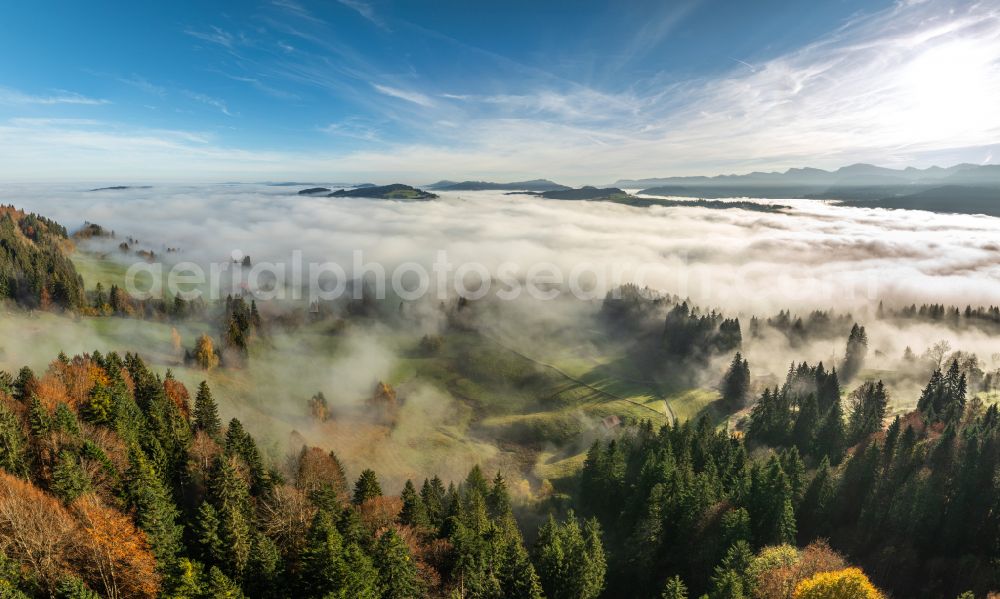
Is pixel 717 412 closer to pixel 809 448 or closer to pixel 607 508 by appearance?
pixel 809 448

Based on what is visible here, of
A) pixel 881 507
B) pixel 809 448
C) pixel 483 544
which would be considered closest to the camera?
pixel 483 544

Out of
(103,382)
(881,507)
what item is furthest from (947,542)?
(103,382)

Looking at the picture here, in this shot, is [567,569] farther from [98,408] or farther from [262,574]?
[98,408]

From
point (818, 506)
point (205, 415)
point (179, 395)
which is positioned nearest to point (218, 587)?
point (205, 415)

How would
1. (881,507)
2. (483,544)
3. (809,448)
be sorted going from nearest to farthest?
1. (483,544)
2. (881,507)
3. (809,448)

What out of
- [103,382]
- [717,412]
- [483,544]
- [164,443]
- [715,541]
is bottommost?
[717,412]

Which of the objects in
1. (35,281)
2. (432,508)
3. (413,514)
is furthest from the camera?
(35,281)
